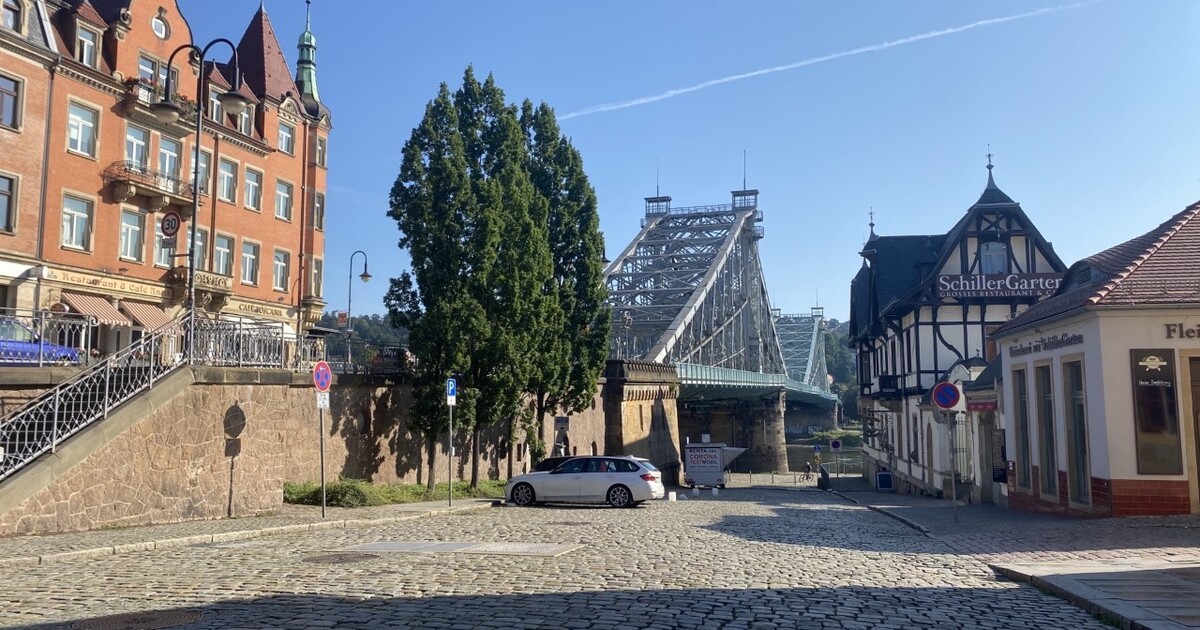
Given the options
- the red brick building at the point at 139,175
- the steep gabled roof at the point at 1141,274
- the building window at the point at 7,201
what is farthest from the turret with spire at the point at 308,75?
the steep gabled roof at the point at 1141,274

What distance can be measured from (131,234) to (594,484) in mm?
18818

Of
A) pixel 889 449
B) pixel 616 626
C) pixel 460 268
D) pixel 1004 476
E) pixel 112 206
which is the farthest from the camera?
pixel 889 449

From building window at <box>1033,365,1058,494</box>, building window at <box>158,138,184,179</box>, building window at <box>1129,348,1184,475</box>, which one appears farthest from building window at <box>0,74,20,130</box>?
building window at <box>1129,348,1184,475</box>

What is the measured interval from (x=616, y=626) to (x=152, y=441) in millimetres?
11498

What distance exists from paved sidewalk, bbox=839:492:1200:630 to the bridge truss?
54224 millimetres

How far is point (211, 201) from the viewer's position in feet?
111

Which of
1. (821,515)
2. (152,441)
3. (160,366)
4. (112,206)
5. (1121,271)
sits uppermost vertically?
(112,206)

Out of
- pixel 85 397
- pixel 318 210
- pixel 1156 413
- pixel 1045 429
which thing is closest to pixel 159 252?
pixel 318 210

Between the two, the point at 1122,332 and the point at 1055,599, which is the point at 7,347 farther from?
the point at 1122,332

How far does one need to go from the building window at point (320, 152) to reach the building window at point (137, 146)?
943cm

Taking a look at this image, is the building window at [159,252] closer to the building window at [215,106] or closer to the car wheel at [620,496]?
the building window at [215,106]

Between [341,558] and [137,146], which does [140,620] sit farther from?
[137,146]

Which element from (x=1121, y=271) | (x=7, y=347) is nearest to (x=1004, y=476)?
(x=1121, y=271)

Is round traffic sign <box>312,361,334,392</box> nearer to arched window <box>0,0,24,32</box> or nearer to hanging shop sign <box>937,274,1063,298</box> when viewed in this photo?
arched window <box>0,0,24,32</box>
